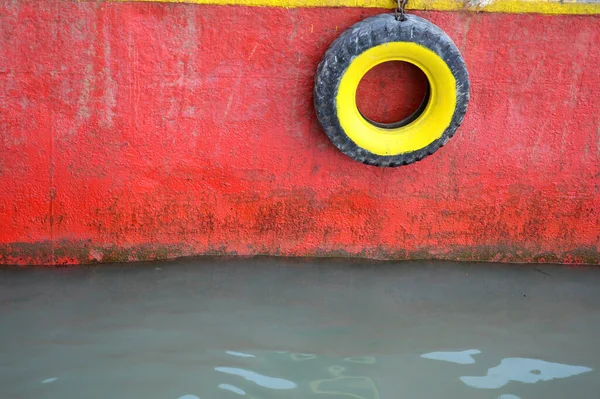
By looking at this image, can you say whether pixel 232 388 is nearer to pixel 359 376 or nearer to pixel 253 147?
pixel 359 376

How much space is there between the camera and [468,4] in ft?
13.2

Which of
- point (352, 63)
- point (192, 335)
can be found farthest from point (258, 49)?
point (192, 335)

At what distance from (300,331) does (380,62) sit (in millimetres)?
1671

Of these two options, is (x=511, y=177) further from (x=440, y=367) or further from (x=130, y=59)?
(x=130, y=59)

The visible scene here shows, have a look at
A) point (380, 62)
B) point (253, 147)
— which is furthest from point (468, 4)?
point (253, 147)

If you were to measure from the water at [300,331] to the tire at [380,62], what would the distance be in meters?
0.86

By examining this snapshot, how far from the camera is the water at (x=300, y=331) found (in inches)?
126

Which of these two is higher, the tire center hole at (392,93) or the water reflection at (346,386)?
the tire center hole at (392,93)

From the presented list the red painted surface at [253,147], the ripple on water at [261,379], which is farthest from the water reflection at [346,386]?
the red painted surface at [253,147]

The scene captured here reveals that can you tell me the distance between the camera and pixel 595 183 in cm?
441

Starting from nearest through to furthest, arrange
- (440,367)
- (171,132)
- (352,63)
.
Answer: (440,367) < (352,63) < (171,132)

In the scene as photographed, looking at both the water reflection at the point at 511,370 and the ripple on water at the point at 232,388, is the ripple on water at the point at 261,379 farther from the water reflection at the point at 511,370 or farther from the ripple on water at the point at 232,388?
the water reflection at the point at 511,370

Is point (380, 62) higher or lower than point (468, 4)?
lower

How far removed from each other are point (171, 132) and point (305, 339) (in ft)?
5.18
